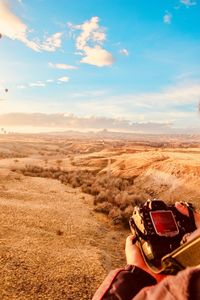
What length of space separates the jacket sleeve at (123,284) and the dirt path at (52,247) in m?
6.46

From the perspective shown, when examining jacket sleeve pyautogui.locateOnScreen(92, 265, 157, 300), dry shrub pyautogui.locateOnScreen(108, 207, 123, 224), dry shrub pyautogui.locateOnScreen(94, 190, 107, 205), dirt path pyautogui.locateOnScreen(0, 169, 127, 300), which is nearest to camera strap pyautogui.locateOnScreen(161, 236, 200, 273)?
jacket sleeve pyautogui.locateOnScreen(92, 265, 157, 300)

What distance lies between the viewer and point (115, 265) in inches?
405

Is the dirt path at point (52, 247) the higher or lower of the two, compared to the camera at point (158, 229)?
lower

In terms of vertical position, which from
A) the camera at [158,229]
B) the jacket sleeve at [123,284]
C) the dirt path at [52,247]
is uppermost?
the camera at [158,229]

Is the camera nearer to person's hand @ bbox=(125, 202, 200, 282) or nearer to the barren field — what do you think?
person's hand @ bbox=(125, 202, 200, 282)

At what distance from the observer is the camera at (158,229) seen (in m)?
2.04

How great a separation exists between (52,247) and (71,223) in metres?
3.17

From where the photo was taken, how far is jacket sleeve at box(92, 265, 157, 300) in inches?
68.1

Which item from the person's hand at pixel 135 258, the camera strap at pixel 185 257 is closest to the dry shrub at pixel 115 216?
the person's hand at pixel 135 258

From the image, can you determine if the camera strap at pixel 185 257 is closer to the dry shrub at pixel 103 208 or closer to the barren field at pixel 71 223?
the barren field at pixel 71 223

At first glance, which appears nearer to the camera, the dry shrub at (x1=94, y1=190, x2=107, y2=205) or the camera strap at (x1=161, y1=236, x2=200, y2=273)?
the camera strap at (x1=161, y1=236, x2=200, y2=273)

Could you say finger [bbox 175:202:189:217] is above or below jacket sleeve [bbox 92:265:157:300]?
above

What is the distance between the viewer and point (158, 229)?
2.12 metres

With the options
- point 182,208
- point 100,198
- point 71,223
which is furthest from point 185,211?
point 100,198
